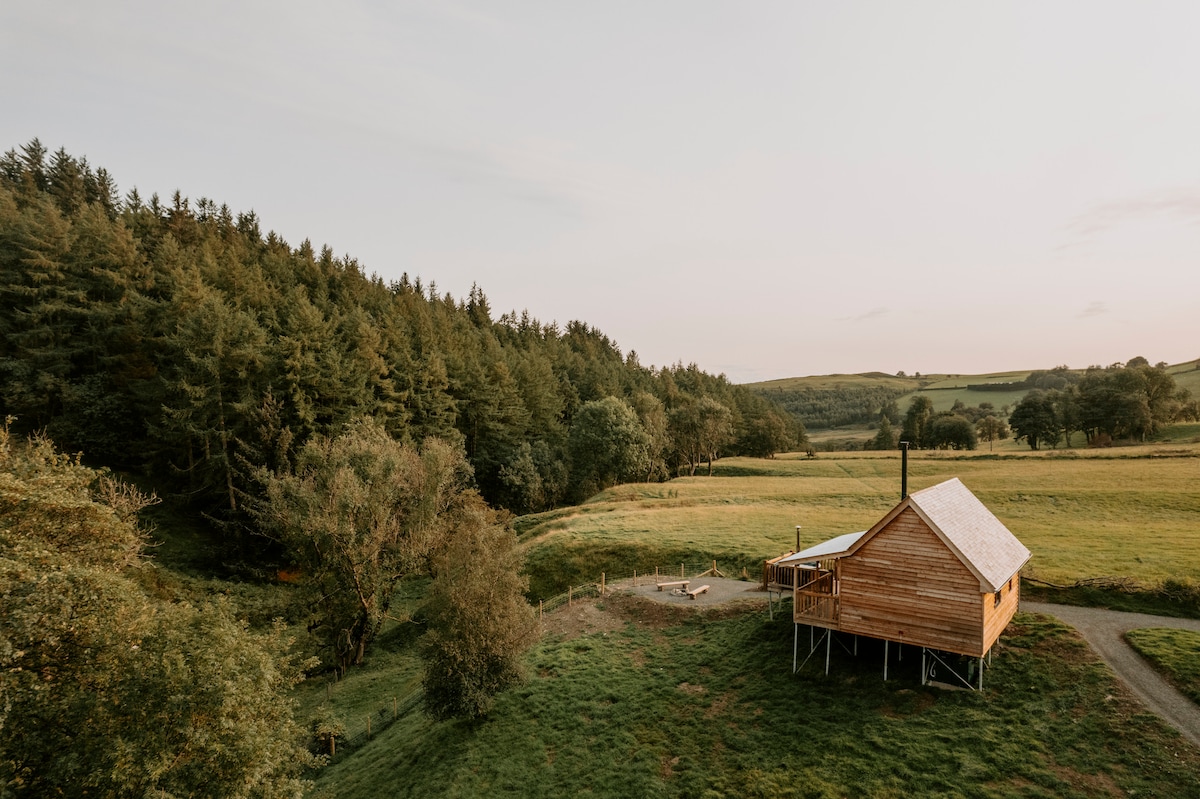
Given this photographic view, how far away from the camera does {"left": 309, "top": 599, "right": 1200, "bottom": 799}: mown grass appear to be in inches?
680

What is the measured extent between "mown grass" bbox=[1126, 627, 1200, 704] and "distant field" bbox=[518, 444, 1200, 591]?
5415 mm

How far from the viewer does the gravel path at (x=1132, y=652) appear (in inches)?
712

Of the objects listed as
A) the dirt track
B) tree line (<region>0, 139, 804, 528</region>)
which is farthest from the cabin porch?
tree line (<region>0, 139, 804, 528</region>)

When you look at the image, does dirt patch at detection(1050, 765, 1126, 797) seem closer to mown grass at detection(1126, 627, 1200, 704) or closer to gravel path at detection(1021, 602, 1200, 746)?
gravel path at detection(1021, 602, 1200, 746)

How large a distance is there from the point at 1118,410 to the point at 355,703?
115460mm

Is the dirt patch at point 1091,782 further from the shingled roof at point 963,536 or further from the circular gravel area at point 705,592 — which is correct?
the circular gravel area at point 705,592

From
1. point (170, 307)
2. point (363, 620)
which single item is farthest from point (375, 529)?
point (170, 307)

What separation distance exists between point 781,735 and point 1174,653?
15600 mm

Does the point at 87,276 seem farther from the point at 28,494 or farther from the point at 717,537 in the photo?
the point at 717,537

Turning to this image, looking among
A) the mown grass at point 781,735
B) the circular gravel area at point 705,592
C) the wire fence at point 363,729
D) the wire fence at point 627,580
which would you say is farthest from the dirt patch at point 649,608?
the wire fence at point 363,729

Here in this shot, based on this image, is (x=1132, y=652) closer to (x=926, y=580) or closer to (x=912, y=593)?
(x=926, y=580)

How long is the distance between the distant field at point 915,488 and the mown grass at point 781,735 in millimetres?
10951

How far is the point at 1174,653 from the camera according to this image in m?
20.7

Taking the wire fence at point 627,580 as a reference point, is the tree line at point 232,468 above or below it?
above
